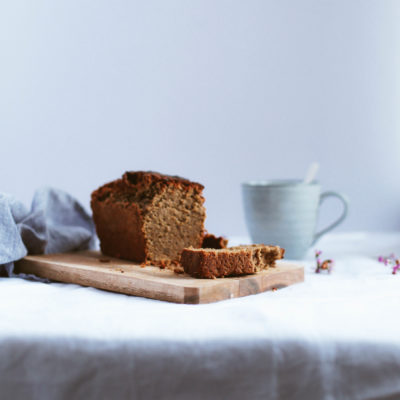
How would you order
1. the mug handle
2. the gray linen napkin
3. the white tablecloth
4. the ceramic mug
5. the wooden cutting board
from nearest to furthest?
the white tablecloth → the wooden cutting board → the gray linen napkin → the ceramic mug → the mug handle

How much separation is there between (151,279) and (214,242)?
46cm

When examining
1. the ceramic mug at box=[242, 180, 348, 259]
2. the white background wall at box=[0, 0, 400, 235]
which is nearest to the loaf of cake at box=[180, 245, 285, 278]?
the ceramic mug at box=[242, 180, 348, 259]

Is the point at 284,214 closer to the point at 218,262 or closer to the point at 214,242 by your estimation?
the point at 214,242

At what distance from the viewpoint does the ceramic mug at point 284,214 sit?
2201 millimetres

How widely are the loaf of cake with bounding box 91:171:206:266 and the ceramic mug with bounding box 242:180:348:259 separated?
0.38m

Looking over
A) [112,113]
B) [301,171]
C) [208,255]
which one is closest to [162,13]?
[112,113]

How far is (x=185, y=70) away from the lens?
3256 mm

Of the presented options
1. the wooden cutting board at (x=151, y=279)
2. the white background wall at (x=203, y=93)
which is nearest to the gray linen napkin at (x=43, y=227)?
the wooden cutting board at (x=151, y=279)

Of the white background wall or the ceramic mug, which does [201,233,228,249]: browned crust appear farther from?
the white background wall

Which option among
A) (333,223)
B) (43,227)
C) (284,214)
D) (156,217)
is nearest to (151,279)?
(156,217)

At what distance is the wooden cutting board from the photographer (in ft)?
4.71

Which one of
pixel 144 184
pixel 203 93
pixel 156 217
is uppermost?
pixel 203 93

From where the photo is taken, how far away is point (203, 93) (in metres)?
3.29

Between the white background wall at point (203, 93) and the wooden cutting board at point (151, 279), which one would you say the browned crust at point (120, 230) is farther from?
the white background wall at point (203, 93)
